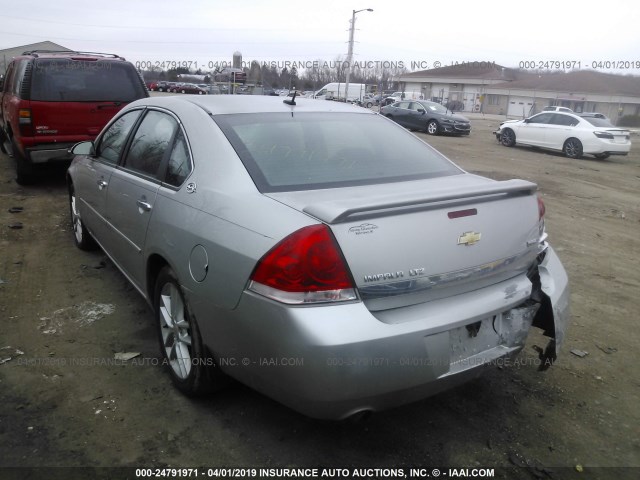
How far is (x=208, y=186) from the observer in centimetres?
272

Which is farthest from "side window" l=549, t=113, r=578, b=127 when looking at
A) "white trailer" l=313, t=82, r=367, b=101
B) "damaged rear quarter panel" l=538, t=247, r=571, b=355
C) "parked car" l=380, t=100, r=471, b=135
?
"white trailer" l=313, t=82, r=367, b=101

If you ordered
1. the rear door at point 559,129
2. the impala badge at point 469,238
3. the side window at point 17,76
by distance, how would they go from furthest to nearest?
1. the rear door at point 559,129
2. the side window at point 17,76
3. the impala badge at point 469,238

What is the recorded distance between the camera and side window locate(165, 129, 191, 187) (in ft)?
9.77

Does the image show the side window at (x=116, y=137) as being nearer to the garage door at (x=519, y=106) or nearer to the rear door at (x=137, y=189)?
the rear door at (x=137, y=189)

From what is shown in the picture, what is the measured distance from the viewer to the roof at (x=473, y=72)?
67.7 meters

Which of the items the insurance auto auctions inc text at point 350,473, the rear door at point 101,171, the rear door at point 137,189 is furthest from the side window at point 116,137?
the insurance auto auctions inc text at point 350,473

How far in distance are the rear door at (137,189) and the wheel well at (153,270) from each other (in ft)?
0.38

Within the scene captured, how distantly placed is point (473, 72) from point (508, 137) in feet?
182

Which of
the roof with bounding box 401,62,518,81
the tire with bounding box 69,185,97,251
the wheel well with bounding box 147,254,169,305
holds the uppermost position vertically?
the roof with bounding box 401,62,518,81

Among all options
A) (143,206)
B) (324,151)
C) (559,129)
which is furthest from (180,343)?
(559,129)

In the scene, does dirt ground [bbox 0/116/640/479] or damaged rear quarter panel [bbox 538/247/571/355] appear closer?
dirt ground [bbox 0/116/640/479]

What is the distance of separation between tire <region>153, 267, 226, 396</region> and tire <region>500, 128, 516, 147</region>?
59.8 ft

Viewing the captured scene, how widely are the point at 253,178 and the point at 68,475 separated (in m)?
1.61

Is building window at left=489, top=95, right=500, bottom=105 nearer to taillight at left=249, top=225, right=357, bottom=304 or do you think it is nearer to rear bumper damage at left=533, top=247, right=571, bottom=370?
rear bumper damage at left=533, top=247, right=571, bottom=370
